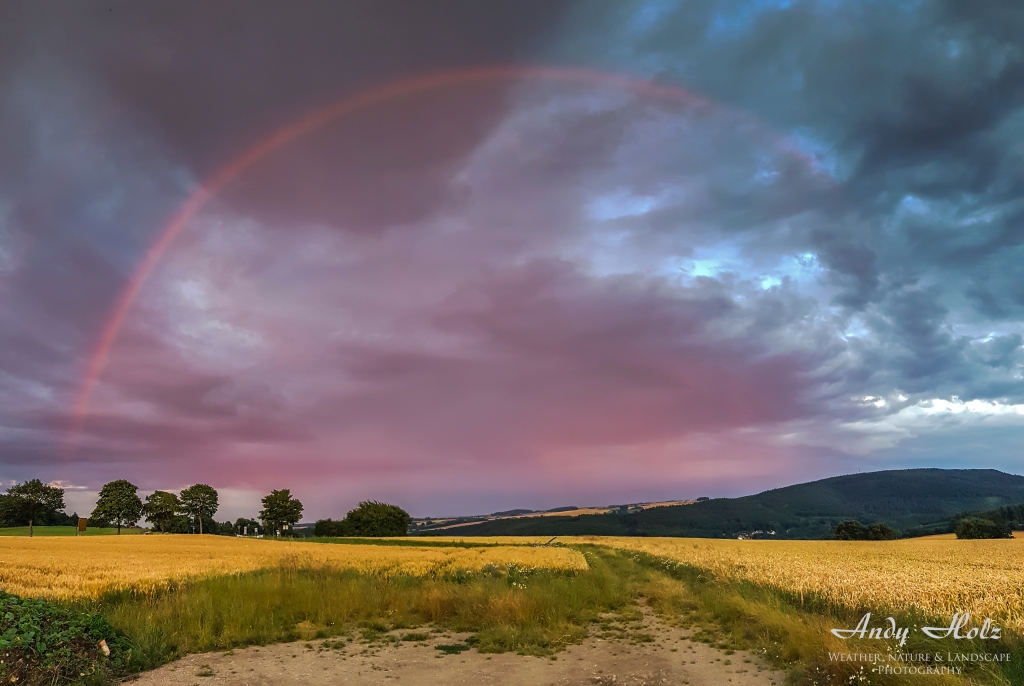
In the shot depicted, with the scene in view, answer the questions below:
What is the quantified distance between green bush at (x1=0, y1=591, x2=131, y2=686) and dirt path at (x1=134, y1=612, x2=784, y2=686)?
948 millimetres

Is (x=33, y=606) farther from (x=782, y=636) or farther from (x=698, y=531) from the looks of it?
(x=698, y=531)

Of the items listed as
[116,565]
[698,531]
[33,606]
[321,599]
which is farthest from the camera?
[698,531]

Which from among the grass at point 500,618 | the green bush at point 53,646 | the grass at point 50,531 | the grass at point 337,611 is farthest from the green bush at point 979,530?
the grass at point 50,531

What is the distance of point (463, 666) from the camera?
11797mm

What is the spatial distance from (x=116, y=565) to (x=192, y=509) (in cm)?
12841

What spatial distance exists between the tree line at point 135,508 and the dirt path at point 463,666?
12164cm

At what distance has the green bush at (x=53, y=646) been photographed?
953 centimetres

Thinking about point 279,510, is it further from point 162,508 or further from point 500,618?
point 500,618

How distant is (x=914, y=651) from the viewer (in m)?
10.1

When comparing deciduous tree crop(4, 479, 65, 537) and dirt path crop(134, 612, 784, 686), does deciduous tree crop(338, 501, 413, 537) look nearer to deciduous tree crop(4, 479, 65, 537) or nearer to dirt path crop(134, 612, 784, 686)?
deciduous tree crop(4, 479, 65, 537)

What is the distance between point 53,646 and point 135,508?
13520 centimetres

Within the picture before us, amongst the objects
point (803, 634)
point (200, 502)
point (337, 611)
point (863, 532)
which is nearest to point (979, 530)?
point (863, 532)

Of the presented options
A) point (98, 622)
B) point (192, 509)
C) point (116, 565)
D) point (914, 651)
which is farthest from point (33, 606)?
point (192, 509)
